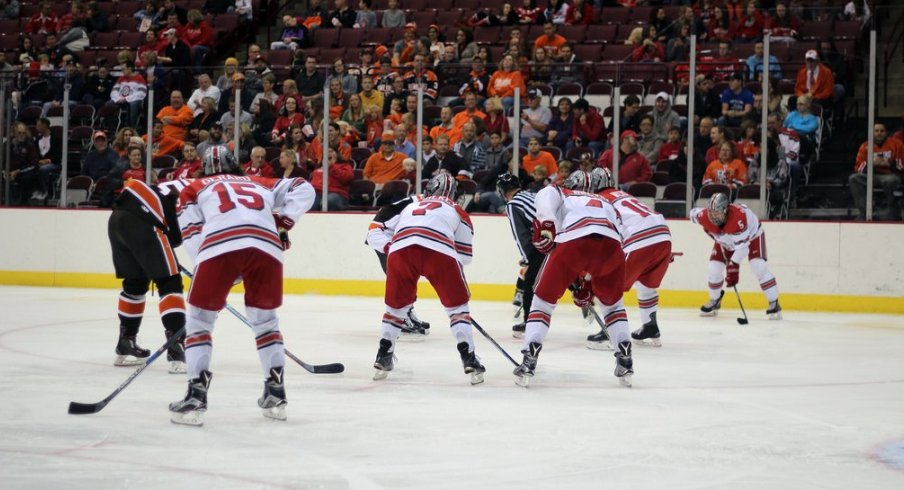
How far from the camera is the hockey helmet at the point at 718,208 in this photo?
10.0 meters

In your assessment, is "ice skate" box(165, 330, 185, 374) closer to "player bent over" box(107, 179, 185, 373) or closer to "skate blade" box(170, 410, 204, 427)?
"player bent over" box(107, 179, 185, 373)

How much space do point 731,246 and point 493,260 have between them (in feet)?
9.18

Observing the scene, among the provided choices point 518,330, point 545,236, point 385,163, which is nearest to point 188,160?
point 385,163

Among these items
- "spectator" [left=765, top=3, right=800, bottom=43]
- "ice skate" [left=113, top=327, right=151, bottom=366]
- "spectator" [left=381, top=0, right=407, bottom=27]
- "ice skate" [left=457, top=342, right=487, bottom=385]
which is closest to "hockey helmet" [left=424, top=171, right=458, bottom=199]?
"ice skate" [left=457, top=342, right=487, bottom=385]

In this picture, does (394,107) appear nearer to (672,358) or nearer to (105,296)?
(105,296)

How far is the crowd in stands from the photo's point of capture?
11859mm

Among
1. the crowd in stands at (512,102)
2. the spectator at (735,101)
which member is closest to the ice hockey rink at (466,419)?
the crowd in stands at (512,102)

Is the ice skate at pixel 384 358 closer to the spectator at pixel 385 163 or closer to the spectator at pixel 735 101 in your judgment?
the spectator at pixel 385 163

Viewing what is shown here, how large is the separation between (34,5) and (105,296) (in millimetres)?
7355

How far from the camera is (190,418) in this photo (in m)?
5.18

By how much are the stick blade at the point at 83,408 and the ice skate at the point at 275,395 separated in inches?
29.6

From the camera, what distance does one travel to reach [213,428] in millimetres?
5172

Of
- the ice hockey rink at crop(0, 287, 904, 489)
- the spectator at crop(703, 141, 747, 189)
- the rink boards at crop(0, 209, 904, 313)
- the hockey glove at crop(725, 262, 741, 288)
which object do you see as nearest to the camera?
the ice hockey rink at crop(0, 287, 904, 489)

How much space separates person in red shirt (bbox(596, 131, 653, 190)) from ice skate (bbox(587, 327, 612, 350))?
11.7 feet
